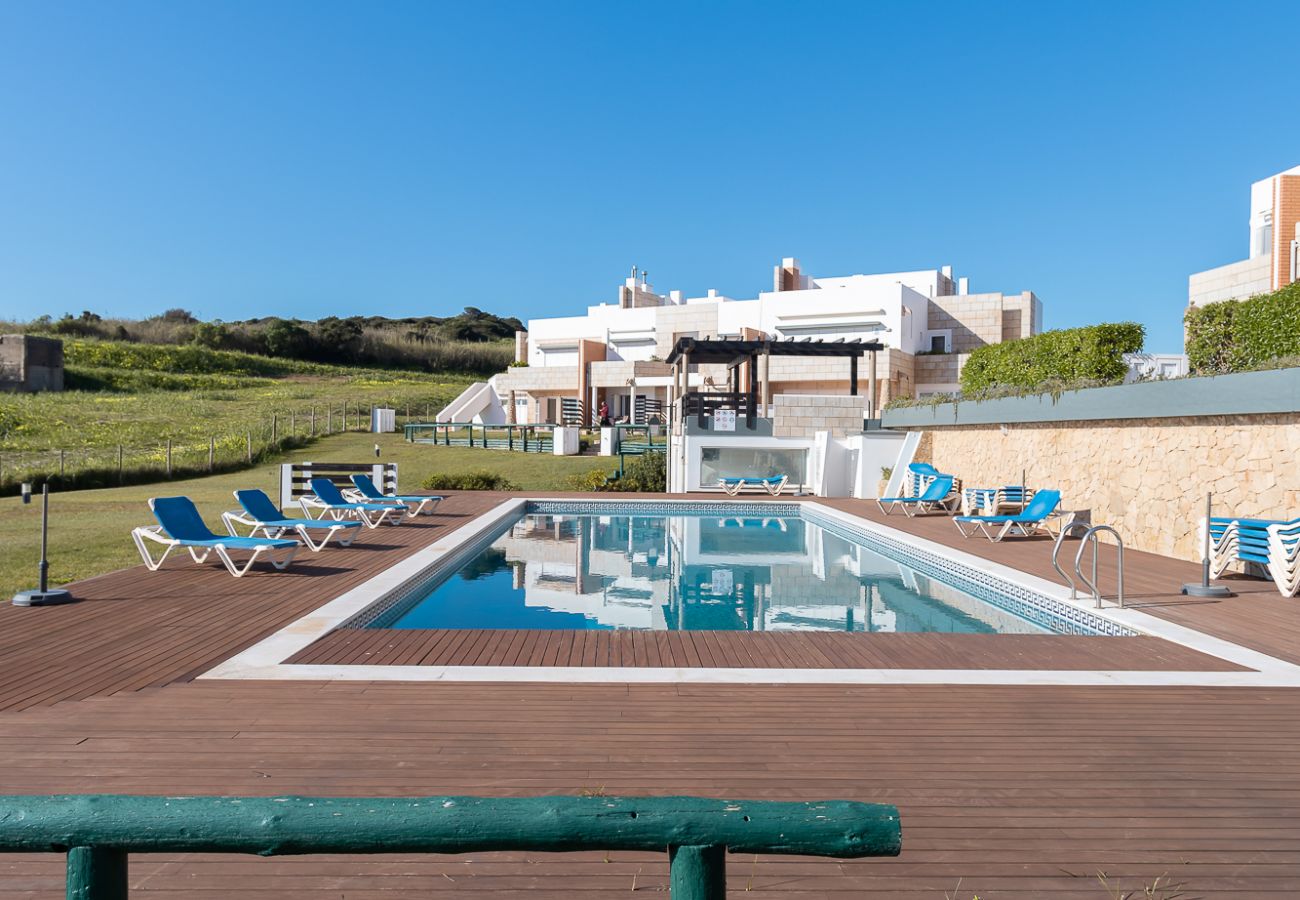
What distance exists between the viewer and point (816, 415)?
19453 mm

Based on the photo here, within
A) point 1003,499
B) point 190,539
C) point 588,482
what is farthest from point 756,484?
point 190,539

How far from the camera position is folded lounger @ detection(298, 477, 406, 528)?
12.6 metres

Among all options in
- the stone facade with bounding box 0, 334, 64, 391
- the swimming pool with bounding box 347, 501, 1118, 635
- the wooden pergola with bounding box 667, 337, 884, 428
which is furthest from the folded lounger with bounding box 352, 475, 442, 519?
the stone facade with bounding box 0, 334, 64, 391

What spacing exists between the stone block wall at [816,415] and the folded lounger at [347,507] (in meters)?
8.94

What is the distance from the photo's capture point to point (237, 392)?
4547 centimetres

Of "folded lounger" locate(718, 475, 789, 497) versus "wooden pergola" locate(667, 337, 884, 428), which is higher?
"wooden pergola" locate(667, 337, 884, 428)

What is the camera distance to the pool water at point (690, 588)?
7.95m

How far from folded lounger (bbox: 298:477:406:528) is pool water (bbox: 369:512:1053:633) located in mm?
1693

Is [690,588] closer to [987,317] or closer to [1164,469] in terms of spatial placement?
[1164,469]

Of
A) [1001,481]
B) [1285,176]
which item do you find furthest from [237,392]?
[1285,176]

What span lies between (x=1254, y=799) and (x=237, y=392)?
48342mm

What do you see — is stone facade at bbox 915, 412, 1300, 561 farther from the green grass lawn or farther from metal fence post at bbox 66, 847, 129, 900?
the green grass lawn

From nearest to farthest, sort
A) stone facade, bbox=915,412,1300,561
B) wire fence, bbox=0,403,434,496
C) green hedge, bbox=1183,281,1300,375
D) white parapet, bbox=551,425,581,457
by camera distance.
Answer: stone facade, bbox=915,412,1300,561
green hedge, bbox=1183,281,1300,375
wire fence, bbox=0,403,434,496
white parapet, bbox=551,425,581,457

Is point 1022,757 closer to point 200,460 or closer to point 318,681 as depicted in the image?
point 318,681
